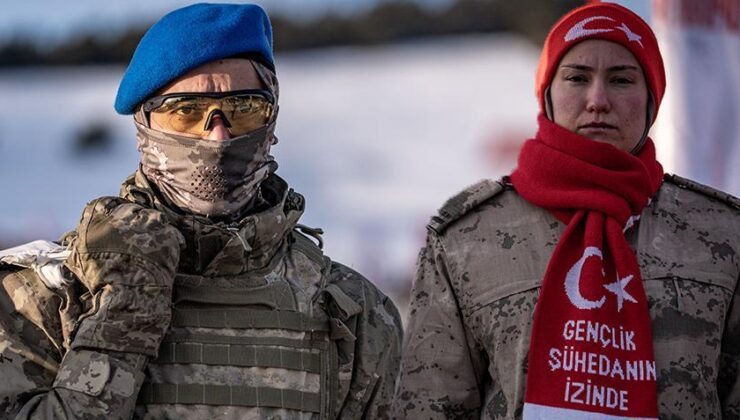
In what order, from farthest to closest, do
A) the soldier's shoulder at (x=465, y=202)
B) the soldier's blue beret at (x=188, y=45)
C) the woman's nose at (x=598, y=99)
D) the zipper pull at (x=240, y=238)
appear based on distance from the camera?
the soldier's shoulder at (x=465, y=202)
the woman's nose at (x=598, y=99)
the soldier's blue beret at (x=188, y=45)
the zipper pull at (x=240, y=238)

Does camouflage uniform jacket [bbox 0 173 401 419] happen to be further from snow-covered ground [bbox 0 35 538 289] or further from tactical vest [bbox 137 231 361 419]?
snow-covered ground [bbox 0 35 538 289]

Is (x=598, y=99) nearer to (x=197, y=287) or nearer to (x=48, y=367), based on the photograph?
(x=197, y=287)

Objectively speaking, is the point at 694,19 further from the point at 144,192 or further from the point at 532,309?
the point at 144,192

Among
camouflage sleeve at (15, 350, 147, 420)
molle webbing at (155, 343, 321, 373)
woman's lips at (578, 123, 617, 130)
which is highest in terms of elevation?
woman's lips at (578, 123, 617, 130)

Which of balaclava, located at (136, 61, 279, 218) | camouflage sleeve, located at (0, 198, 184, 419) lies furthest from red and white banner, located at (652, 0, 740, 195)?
camouflage sleeve, located at (0, 198, 184, 419)

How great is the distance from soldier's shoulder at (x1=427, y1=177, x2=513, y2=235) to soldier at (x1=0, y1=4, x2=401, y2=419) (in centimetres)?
29

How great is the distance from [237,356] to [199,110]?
2.37ft

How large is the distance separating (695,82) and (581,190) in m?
2.77

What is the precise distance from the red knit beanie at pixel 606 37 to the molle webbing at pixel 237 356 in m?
1.09

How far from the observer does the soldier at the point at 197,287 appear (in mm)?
4355

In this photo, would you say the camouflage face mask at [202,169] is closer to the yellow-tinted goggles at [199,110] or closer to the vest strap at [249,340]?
the yellow-tinted goggles at [199,110]

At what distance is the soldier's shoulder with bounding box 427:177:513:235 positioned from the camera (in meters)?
4.96

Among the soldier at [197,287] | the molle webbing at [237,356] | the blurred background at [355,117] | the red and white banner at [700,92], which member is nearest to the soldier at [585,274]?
the soldier at [197,287]

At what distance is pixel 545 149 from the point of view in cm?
488
